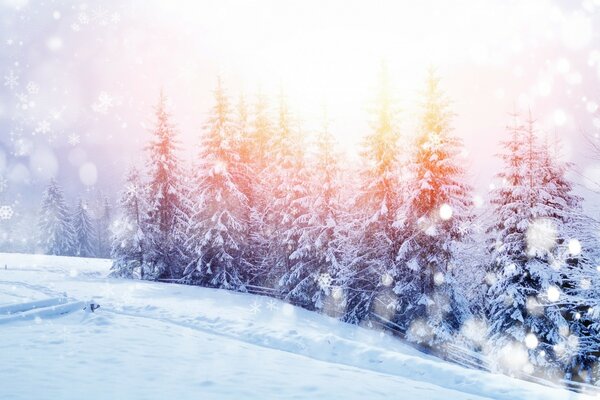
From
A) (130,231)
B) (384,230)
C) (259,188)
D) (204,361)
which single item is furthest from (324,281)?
(130,231)

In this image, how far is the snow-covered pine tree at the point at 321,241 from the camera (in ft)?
80.9

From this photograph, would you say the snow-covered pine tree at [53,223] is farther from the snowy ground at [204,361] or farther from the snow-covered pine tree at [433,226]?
the snow-covered pine tree at [433,226]

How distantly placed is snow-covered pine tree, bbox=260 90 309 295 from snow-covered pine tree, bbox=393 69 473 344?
23.8 ft

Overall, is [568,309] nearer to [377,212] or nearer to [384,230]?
[384,230]

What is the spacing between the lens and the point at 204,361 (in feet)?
37.3

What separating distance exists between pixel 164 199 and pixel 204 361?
70.2ft

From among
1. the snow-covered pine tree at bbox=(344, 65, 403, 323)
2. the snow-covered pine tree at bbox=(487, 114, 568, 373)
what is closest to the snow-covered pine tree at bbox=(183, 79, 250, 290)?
the snow-covered pine tree at bbox=(344, 65, 403, 323)

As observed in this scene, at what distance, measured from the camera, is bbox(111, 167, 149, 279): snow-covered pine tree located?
3095 cm

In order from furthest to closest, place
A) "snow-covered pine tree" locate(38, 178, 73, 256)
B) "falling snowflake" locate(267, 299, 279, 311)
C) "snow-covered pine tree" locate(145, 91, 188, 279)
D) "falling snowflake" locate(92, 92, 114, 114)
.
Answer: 1. "snow-covered pine tree" locate(38, 178, 73, 256)
2. "falling snowflake" locate(92, 92, 114, 114)
3. "snow-covered pine tree" locate(145, 91, 188, 279)
4. "falling snowflake" locate(267, 299, 279, 311)

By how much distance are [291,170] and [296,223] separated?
133 inches

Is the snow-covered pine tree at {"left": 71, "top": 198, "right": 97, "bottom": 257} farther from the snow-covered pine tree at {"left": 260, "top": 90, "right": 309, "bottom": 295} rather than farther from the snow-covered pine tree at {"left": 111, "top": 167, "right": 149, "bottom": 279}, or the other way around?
the snow-covered pine tree at {"left": 260, "top": 90, "right": 309, "bottom": 295}

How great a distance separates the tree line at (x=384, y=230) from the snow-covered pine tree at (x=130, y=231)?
100 millimetres

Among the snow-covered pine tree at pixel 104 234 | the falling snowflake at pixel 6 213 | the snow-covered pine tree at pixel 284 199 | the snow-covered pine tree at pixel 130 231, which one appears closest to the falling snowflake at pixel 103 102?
the snow-covered pine tree at pixel 130 231

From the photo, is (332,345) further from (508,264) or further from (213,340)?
(508,264)
